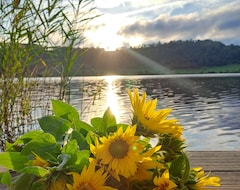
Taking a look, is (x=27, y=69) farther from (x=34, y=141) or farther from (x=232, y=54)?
(x=232, y=54)

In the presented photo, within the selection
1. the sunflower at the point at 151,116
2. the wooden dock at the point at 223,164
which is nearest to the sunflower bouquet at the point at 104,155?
the sunflower at the point at 151,116

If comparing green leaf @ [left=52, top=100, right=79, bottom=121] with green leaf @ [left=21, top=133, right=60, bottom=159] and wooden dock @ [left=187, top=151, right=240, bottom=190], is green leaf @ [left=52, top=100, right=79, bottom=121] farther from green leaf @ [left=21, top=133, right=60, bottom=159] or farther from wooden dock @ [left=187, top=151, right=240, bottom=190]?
wooden dock @ [left=187, top=151, right=240, bottom=190]

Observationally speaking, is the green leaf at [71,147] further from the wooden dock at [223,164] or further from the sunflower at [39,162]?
the wooden dock at [223,164]

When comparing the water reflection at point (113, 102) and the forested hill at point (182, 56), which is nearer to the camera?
the water reflection at point (113, 102)

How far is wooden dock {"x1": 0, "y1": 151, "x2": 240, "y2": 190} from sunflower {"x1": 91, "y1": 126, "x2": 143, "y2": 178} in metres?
1.27

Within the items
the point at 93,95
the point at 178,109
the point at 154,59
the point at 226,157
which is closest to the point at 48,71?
the point at 93,95

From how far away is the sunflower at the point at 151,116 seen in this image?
0.50 meters

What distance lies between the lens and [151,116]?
503 mm

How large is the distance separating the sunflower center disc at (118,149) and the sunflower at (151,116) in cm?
6

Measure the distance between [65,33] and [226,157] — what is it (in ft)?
3.82

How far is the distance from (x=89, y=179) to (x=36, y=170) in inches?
2.2

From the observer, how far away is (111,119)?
53 centimetres

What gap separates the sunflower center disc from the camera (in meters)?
0.44

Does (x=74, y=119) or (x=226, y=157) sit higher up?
(x=74, y=119)
